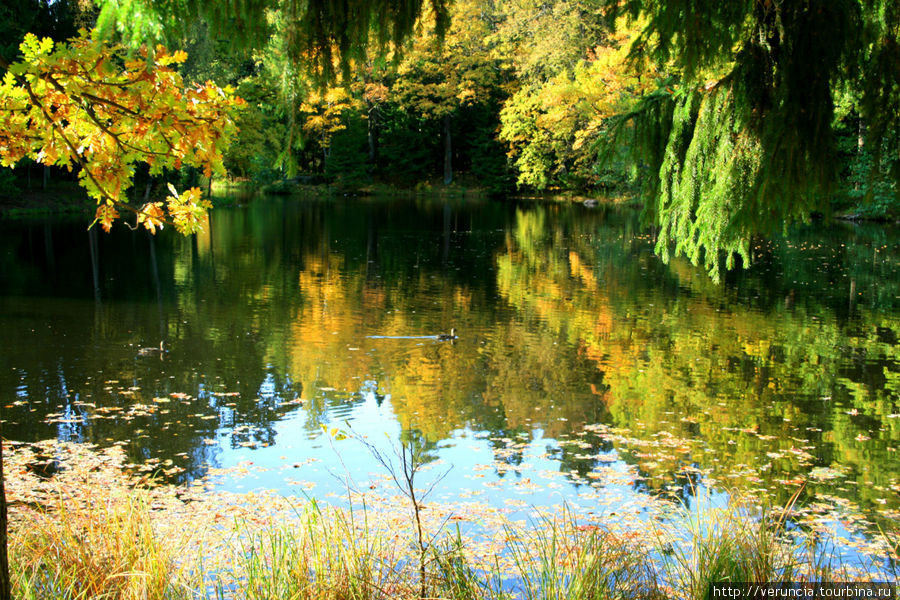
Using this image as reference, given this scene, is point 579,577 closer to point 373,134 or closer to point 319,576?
point 319,576

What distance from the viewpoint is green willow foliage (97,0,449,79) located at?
11.3 feet

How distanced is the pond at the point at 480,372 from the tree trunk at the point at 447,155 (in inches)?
1061

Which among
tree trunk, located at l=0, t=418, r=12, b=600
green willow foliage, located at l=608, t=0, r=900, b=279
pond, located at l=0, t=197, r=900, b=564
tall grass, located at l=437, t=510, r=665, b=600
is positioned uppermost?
green willow foliage, located at l=608, t=0, r=900, b=279

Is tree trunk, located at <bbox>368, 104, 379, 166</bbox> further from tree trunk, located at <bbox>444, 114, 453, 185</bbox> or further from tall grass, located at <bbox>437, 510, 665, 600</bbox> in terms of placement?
tall grass, located at <bbox>437, 510, 665, 600</bbox>

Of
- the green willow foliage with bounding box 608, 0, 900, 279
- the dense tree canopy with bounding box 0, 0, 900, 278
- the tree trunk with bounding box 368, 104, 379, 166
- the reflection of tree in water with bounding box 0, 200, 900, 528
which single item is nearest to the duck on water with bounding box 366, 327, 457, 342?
the reflection of tree in water with bounding box 0, 200, 900, 528

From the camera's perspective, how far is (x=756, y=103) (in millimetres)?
4414

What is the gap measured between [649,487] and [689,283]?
407 inches

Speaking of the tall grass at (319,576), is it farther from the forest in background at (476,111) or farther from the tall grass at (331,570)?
the forest in background at (476,111)

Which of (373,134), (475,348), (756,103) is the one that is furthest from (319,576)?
(373,134)

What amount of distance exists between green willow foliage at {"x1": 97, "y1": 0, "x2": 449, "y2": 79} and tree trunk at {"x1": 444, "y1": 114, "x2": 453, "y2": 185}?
40.2m

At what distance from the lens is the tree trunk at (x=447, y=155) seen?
43656 millimetres

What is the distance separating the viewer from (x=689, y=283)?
15.2 m

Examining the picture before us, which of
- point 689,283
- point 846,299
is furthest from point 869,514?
point 689,283

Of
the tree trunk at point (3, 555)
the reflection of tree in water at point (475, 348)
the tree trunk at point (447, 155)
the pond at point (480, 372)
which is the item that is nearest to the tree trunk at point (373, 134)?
the tree trunk at point (447, 155)
